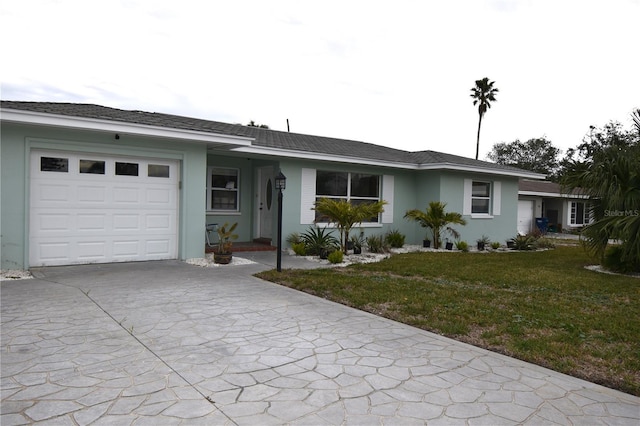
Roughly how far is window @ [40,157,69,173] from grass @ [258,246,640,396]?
14.0 ft

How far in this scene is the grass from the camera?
427 cm

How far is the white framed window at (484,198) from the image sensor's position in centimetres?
1577

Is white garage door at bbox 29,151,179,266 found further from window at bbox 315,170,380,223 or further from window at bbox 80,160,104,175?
window at bbox 315,170,380,223

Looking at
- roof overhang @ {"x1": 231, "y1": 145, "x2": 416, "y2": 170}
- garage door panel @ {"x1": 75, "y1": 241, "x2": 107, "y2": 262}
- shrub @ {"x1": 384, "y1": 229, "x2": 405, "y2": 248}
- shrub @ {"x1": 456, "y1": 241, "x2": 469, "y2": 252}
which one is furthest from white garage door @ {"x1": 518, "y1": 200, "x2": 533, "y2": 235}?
garage door panel @ {"x1": 75, "y1": 241, "x2": 107, "y2": 262}

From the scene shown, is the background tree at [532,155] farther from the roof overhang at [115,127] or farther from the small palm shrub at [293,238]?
the roof overhang at [115,127]

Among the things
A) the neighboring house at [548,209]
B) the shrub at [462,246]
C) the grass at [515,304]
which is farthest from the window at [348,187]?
the neighboring house at [548,209]

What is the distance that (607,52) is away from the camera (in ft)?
38.3

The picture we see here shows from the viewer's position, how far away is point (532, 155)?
47.0 metres

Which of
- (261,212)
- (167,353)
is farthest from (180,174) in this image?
(167,353)

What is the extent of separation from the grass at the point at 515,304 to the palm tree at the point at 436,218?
2.89 metres

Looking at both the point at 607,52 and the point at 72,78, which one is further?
the point at 72,78

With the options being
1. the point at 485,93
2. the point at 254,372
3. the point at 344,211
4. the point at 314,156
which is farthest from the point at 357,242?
the point at 485,93

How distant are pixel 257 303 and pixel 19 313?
2.79 meters

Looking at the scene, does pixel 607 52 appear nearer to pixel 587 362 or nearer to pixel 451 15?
pixel 451 15
